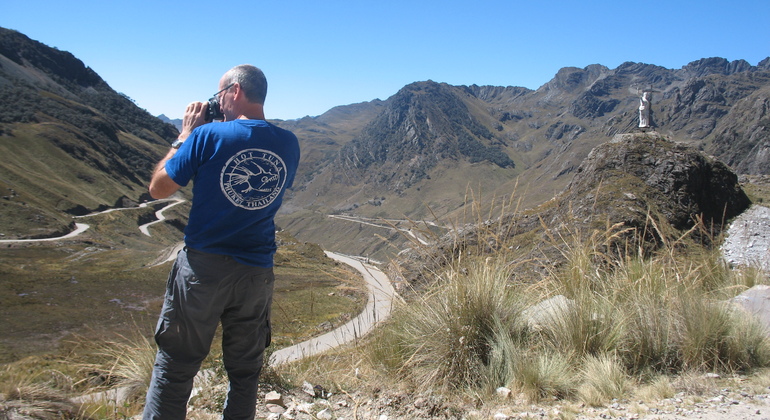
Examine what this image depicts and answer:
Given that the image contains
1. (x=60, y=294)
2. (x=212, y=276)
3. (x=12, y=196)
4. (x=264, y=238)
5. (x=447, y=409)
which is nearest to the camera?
(x=212, y=276)

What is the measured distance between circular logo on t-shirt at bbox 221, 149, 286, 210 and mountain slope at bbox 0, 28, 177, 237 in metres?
79.0

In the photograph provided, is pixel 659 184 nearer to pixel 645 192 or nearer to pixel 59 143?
pixel 645 192

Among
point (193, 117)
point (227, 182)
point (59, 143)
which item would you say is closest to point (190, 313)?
point (227, 182)

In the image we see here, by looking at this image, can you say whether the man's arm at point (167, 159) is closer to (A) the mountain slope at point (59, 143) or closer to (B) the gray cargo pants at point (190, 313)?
(B) the gray cargo pants at point (190, 313)

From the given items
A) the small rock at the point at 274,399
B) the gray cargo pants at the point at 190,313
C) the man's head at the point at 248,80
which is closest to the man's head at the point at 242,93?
the man's head at the point at 248,80

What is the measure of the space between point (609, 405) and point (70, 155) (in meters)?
128

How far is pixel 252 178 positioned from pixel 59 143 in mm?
128974

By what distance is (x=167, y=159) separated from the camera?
2.85 meters

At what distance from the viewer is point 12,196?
72.9 metres

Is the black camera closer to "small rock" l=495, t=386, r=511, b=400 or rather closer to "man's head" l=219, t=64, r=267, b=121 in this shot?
"man's head" l=219, t=64, r=267, b=121

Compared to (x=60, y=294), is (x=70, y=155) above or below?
above

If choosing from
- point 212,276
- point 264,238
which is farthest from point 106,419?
point 264,238

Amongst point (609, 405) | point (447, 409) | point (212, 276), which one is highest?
point (212, 276)

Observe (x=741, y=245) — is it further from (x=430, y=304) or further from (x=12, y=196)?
(x=12, y=196)
